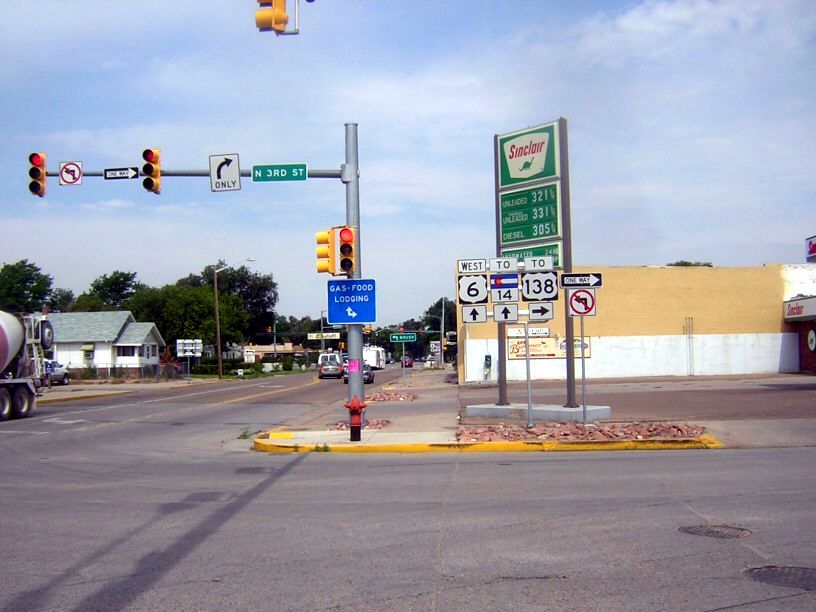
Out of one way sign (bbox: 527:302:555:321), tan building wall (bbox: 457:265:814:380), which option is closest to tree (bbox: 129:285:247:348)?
tan building wall (bbox: 457:265:814:380)

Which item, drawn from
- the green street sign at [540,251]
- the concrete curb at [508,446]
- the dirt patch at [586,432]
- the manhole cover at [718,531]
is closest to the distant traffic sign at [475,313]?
the green street sign at [540,251]

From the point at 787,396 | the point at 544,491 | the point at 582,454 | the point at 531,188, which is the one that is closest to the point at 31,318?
the point at 531,188

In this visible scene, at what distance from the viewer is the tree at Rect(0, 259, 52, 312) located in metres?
105

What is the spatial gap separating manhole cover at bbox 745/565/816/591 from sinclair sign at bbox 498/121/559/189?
15.8 m

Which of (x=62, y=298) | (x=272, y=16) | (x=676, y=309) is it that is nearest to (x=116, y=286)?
(x=62, y=298)

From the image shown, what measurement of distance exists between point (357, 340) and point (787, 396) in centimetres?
1488

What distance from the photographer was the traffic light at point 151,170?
17.8 meters

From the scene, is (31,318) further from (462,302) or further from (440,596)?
(440,596)

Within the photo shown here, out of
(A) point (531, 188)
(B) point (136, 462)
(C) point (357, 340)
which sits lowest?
(B) point (136, 462)

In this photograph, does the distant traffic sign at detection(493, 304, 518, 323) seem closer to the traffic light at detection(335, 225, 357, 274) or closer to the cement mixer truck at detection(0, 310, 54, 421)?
the traffic light at detection(335, 225, 357, 274)

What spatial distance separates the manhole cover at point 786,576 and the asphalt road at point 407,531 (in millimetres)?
69

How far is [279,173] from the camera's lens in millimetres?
18672

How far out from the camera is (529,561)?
7414mm

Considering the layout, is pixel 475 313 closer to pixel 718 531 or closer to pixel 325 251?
pixel 325 251
